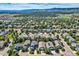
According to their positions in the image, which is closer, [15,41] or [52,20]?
[15,41]

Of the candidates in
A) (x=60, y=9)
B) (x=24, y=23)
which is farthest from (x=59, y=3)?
(x=24, y=23)

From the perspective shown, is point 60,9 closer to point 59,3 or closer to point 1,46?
point 59,3

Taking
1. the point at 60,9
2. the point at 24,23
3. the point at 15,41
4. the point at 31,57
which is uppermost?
the point at 60,9

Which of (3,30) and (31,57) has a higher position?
(3,30)

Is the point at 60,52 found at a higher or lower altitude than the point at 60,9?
lower

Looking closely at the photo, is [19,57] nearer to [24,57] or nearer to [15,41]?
[24,57]

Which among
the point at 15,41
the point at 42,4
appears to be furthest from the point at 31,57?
the point at 42,4

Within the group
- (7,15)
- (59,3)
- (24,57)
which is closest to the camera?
(24,57)

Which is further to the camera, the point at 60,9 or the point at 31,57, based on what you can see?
the point at 60,9

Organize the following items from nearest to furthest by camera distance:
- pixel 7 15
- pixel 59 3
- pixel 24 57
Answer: pixel 24 57 → pixel 59 3 → pixel 7 15
